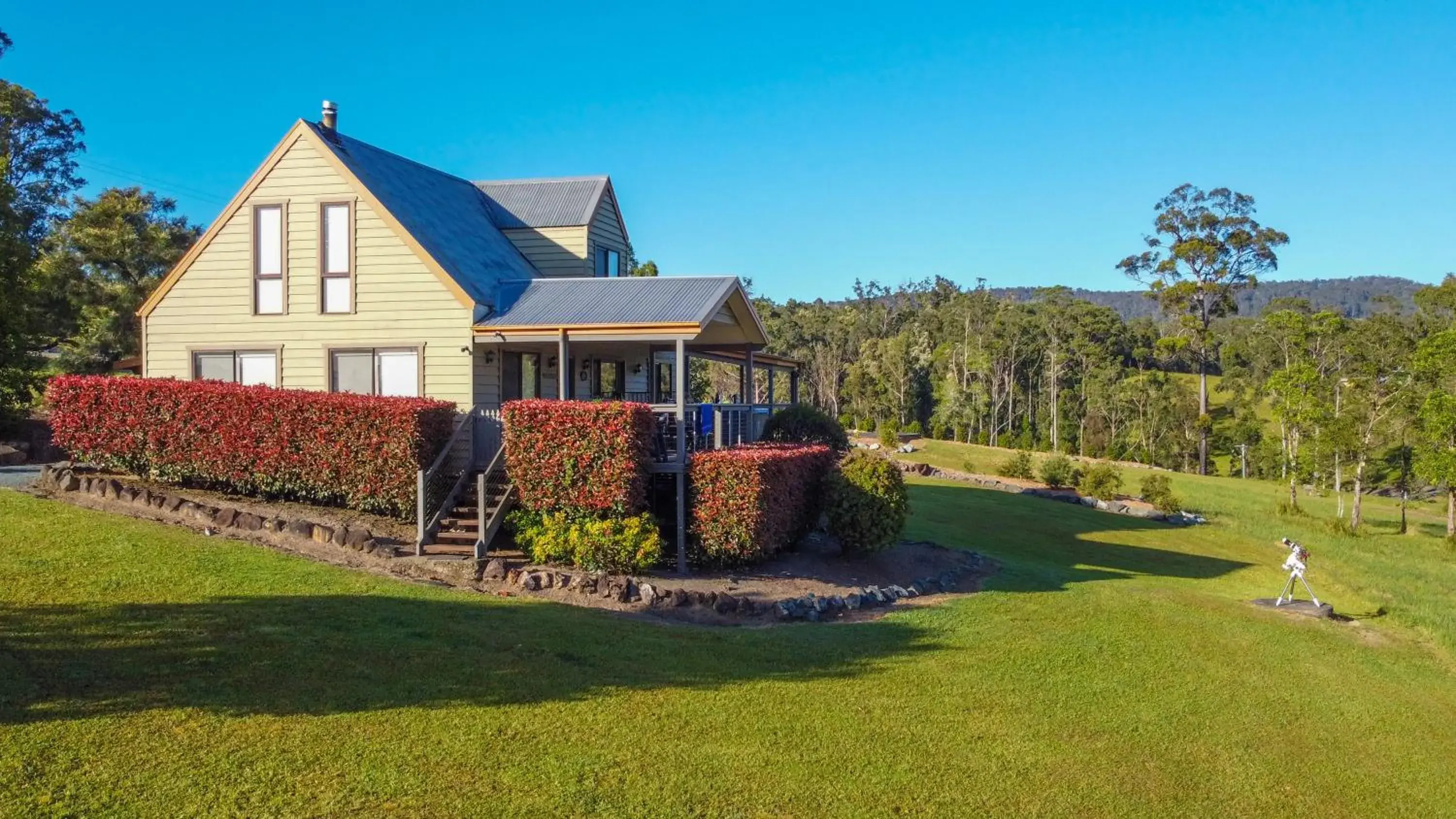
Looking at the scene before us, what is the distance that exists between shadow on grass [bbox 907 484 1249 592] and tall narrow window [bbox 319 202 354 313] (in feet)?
41.4

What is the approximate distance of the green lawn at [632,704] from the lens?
6887mm

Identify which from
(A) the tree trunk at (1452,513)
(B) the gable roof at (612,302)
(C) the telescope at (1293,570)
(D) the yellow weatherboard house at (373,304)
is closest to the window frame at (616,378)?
(D) the yellow weatherboard house at (373,304)

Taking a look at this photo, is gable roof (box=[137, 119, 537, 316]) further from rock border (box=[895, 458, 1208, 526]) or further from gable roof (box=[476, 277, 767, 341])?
rock border (box=[895, 458, 1208, 526])

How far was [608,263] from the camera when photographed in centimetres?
2467

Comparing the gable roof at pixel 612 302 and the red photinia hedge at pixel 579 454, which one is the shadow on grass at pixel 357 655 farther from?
the gable roof at pixel 612 302

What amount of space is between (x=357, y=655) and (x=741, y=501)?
23.6 ft

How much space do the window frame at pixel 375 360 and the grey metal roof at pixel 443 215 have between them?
61.9 inches

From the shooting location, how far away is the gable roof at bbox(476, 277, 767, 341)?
17.2 metres

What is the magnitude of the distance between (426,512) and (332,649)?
685 centimetres

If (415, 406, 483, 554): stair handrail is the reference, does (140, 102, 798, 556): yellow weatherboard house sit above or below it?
above

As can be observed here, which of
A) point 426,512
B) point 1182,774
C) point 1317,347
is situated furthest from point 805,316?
point 1182,774

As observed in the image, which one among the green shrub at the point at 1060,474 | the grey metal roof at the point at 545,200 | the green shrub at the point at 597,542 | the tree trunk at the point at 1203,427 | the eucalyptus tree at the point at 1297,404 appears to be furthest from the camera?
the tree trunk at the point at 1203,427

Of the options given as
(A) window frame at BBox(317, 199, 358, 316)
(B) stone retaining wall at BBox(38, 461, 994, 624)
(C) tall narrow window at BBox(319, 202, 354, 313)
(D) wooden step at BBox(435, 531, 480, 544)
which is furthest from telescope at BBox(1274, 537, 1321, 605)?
(C) tall narrow window at BBox(319, 202, 354, 313)

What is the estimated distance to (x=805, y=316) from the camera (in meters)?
80.6
